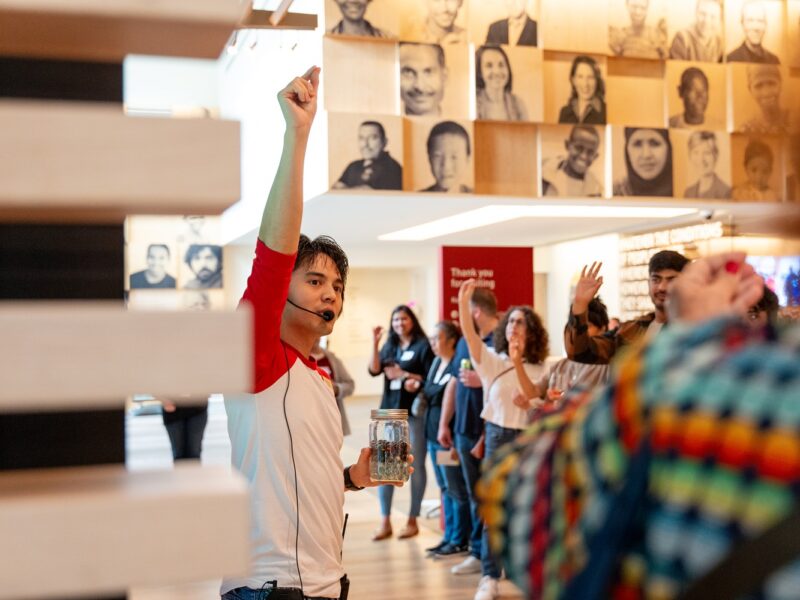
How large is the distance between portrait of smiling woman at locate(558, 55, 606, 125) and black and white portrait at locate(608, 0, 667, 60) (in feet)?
1.17

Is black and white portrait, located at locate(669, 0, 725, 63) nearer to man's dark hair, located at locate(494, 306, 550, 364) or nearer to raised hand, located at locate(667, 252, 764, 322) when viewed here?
man's dark hair, located at locate(494, 306, 550, 364)

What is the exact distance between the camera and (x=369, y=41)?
373 inches

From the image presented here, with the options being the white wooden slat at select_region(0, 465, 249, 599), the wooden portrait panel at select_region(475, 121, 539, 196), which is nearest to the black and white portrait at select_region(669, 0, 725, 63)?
the wooden portrait panel at select_region(475, 121, 539, 196)

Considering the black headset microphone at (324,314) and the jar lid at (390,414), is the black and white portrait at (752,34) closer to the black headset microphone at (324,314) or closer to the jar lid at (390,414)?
the jar lid at (390,414)

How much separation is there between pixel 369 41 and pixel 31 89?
8.71 meters

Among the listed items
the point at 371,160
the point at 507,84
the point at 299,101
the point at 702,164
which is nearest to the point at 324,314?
the point at 299,101

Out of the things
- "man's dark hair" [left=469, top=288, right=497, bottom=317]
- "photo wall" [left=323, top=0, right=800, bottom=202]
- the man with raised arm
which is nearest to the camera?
the man with raised arm

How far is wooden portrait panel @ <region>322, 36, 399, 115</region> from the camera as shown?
30.5ft

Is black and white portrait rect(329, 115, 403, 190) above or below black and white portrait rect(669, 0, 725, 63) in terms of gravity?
below

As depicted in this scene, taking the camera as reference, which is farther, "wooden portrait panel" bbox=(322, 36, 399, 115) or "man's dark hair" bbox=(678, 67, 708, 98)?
"man's dark hair" bbox=(678, 67, 708, 98)

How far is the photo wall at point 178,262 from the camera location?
17.3 meters

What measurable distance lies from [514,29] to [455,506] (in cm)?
547

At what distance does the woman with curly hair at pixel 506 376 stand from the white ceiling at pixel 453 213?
2.81 metres

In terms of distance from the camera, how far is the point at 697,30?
35.3 ft
